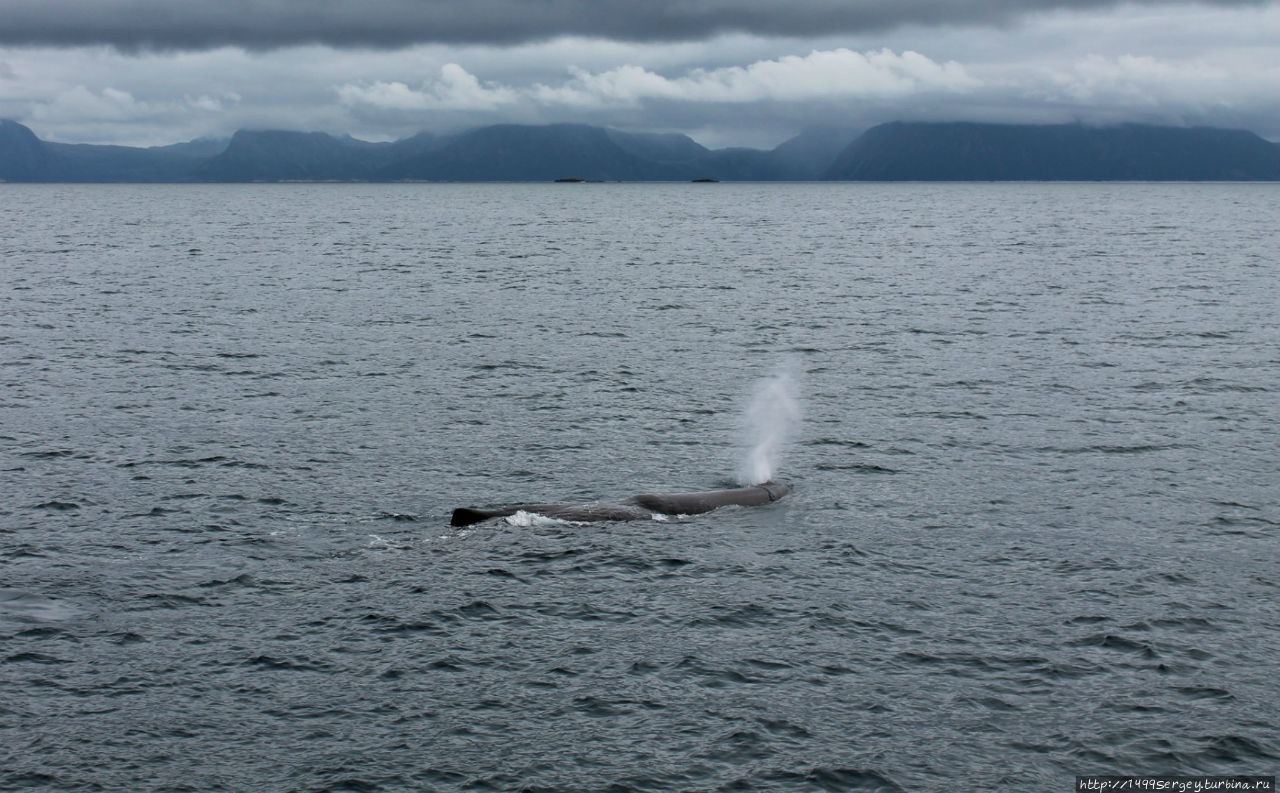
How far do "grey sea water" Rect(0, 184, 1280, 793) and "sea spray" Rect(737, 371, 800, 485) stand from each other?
779mm

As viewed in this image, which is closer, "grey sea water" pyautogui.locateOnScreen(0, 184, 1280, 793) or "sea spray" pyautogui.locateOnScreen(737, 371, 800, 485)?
"grey sea water" pyautogui.locateOnScreen(0, 184, 1280, 793)

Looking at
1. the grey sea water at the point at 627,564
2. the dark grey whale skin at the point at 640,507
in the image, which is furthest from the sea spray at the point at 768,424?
the dark grey whale skin at the point at 640,507

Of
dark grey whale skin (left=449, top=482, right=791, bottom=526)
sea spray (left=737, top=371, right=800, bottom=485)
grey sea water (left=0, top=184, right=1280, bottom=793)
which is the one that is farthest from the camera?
sea spray (left=737, top=371, right=800, bottom=485)

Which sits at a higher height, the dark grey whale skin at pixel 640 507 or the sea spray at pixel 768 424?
the sea spray at pixel 768 424

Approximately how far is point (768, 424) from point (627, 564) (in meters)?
19.6

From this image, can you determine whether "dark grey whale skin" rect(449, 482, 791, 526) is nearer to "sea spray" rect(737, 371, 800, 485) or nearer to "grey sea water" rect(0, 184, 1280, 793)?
"grey sea water" rect(0, 184, 1280, 793)

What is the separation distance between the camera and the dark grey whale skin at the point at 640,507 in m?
32.4

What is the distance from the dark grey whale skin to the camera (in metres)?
32.4

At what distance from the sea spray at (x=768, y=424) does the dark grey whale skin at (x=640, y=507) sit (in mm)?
2223

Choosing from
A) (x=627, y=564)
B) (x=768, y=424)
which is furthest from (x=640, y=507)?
(x=768, y=424)

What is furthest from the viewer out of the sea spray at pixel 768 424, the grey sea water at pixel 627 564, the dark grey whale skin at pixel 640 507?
the sea spray at pixel 768 424

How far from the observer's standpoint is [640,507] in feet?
111

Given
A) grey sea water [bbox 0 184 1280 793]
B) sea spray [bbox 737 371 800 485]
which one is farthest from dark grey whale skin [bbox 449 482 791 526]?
sea spray [bbox 737 371 800 485]

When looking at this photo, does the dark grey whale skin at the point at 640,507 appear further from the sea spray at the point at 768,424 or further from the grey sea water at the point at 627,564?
the sea spray at the point at 768,424
